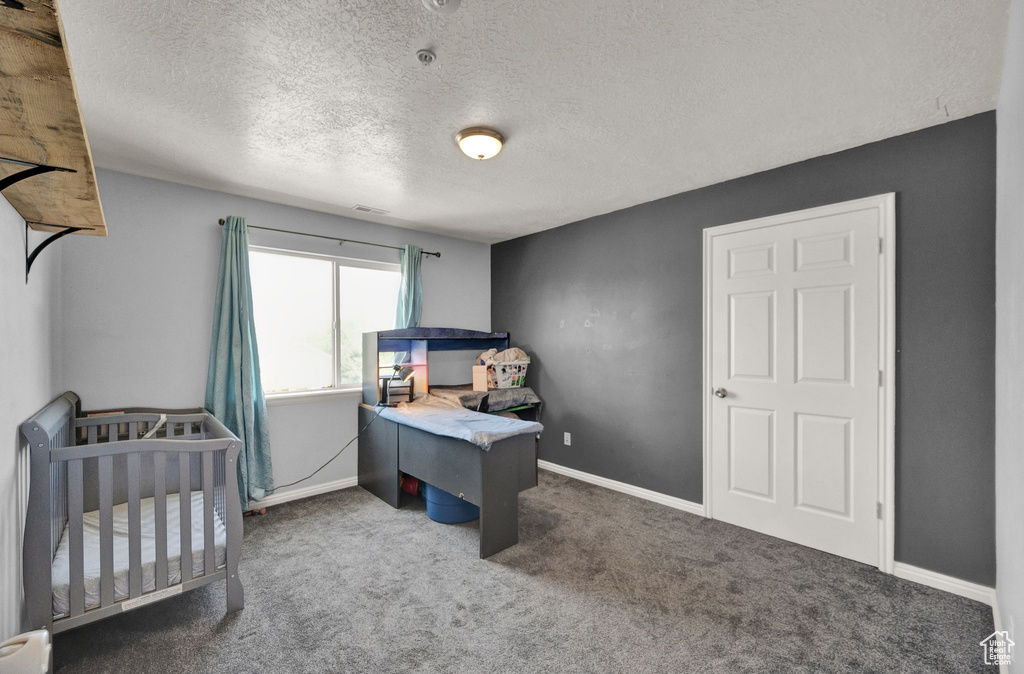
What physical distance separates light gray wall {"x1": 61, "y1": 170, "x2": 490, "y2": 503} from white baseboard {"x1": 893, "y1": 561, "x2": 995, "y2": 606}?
12.5 feet

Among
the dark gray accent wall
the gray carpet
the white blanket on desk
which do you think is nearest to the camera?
the gray carpet

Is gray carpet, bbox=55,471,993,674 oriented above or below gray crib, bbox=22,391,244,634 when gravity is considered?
below

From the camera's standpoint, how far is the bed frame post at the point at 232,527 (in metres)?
2.06

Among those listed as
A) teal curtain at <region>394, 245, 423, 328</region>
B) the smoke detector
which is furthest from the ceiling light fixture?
teal curtain at <region>394, 245, 423, 328</region>

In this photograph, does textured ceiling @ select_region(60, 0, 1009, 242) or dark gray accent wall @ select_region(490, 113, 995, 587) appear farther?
dark gray accent wall @ select_region(490, 113, 995, 587)

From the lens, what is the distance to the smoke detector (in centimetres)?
138

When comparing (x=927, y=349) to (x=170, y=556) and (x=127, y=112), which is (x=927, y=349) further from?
(x=127, y=112)

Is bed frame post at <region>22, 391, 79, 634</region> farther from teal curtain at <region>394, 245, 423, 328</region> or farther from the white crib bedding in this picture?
teal curtain at <region>394, 245, 423, 328</region>

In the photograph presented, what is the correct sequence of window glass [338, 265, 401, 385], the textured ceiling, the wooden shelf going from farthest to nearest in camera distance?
window glass [338, 265, 401, 385], the textured ceiling, the wooden shelf

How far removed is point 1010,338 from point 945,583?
4.74 feet

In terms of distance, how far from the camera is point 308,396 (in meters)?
3.57

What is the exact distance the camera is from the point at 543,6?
1446 millimetres

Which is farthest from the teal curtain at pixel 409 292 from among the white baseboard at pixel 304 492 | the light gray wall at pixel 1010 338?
the light gray wall at pixel 1010 338

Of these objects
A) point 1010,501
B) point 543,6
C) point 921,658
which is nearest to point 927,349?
point 1010,501
